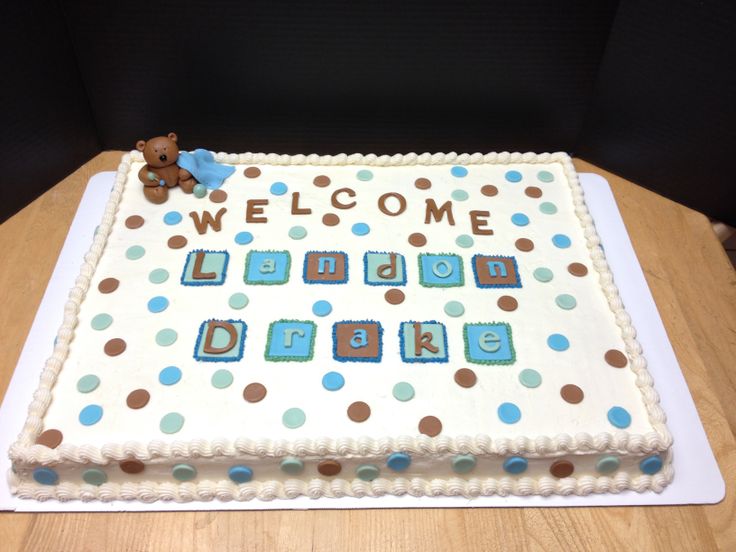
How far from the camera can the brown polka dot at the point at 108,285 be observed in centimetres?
200

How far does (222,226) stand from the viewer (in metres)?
2.20

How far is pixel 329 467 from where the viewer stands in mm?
1705

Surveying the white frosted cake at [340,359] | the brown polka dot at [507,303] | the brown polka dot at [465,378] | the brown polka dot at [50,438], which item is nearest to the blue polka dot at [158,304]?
the white frosted cake at [340,359]

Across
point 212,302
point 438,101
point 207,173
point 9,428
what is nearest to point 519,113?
point 438,101

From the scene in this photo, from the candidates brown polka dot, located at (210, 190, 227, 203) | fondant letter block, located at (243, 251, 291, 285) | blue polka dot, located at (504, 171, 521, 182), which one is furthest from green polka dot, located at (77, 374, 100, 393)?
blue polka dot, located at (504, 171, 521, 182)

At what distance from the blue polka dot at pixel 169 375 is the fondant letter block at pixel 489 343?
77 centimetres

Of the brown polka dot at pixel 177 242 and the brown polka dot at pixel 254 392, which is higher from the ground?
the brown polka dot at pixel 177 242

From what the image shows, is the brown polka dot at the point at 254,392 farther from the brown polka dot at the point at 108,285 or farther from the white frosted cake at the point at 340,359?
the brown polka dot at the point at 108,285

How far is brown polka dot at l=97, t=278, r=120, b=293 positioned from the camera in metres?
2.00

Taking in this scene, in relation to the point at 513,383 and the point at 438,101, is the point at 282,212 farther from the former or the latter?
the point at 513,383

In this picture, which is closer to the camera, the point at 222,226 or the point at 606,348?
the point at 606,348

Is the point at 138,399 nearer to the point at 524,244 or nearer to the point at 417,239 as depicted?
the point at 417,239

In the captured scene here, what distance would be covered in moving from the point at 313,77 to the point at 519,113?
790mm

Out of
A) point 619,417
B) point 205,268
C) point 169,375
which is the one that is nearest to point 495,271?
point 619,417
